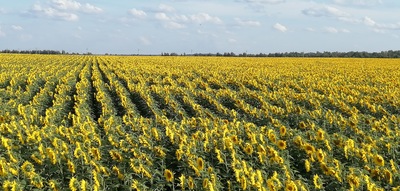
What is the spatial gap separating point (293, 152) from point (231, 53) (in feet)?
271

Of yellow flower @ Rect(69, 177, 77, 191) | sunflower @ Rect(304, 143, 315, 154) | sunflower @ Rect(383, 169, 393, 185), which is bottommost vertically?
sunflower @ Rect(383, 169, 393, 185)

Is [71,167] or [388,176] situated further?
[71,167]

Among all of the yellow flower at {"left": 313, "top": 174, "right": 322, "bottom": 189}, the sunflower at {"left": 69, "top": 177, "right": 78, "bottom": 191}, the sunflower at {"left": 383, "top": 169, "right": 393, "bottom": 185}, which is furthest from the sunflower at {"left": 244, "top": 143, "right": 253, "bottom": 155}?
the sunflower at {"left": 69, "top": 177, "right": 78, "bottom": 191}

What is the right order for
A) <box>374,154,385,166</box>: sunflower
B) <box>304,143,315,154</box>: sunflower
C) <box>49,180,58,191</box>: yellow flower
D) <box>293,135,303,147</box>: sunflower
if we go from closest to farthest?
<box>49,180,58,191</box>: yellow flower, <box>374,154,385,166</box>: sunflower, <box>304,143,315,154</box>: sunflower, <box>293,135,303,147</box>: sunflower

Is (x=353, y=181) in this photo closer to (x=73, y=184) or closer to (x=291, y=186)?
(x=291, y=186)

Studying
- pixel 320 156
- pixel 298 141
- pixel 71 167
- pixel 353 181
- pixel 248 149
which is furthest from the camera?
pixel 298 141

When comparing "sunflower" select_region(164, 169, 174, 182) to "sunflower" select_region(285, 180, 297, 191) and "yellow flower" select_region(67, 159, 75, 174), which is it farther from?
"sunflower" select_region(285, 180, 297, 191)

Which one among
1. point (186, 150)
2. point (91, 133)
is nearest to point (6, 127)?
point (91, 133)

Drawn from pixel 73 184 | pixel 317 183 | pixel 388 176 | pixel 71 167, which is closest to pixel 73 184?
pixel 73 184

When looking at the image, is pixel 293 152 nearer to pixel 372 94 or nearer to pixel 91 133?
pixel 91 133

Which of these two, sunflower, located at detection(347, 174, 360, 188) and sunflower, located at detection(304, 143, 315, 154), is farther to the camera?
sunflower, located at detection(304, 143, 315, 154)

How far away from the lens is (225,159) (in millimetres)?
5668

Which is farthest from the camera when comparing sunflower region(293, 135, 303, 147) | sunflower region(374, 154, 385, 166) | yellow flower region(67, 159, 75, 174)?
sunflower region(293, 135, 303, 147)

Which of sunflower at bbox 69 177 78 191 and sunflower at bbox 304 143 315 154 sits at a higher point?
sunflower at bbox 304 143 315 154
